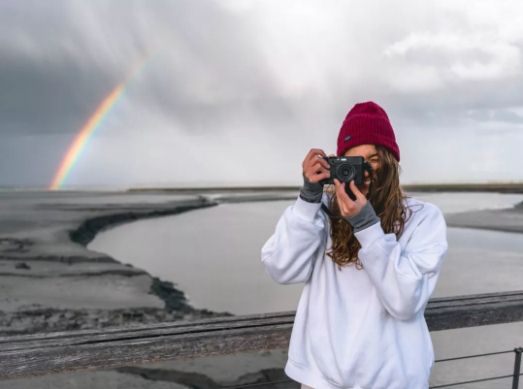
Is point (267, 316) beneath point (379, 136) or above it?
beneath

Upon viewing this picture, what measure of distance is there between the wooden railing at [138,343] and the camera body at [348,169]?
749mm

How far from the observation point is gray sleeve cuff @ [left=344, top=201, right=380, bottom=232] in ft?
4.45

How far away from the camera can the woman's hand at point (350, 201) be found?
53.2 inches

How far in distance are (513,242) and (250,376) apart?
25.4 meters

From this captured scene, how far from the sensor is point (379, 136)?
148 centimetres

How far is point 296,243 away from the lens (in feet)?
4.83

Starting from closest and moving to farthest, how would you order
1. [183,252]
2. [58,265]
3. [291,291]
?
[291,291] < [58,265] < [183,252]

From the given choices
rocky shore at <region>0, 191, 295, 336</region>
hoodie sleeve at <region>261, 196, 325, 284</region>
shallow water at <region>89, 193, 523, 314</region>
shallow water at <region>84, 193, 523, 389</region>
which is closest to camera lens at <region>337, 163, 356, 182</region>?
hoodie sleeve at <region>261, 196, 325, 284</region>

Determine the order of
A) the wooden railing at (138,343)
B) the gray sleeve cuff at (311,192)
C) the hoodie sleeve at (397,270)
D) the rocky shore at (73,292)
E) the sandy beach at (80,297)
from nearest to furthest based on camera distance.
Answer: the hoodie sleeve at (397,270), the gray sleeve cuff at (311,192), the wooden railing at (138,343), the sandy beach at (80,297), the rocky shore at (73,292)

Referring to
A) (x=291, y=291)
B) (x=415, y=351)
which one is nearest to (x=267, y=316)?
(x=415, y=351)

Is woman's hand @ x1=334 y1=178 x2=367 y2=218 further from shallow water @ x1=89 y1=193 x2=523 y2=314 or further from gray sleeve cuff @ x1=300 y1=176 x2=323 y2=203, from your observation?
shallow water @ x1=89 y1=193 x2=523 y2=314

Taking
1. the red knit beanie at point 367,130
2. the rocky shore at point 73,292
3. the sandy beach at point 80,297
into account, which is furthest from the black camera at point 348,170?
the rocky shore at point 73,292

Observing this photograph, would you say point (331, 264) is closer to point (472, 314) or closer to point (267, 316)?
point (267, 316)

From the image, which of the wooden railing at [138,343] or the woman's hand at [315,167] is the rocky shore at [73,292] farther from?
the woman's hand at [315,167]
